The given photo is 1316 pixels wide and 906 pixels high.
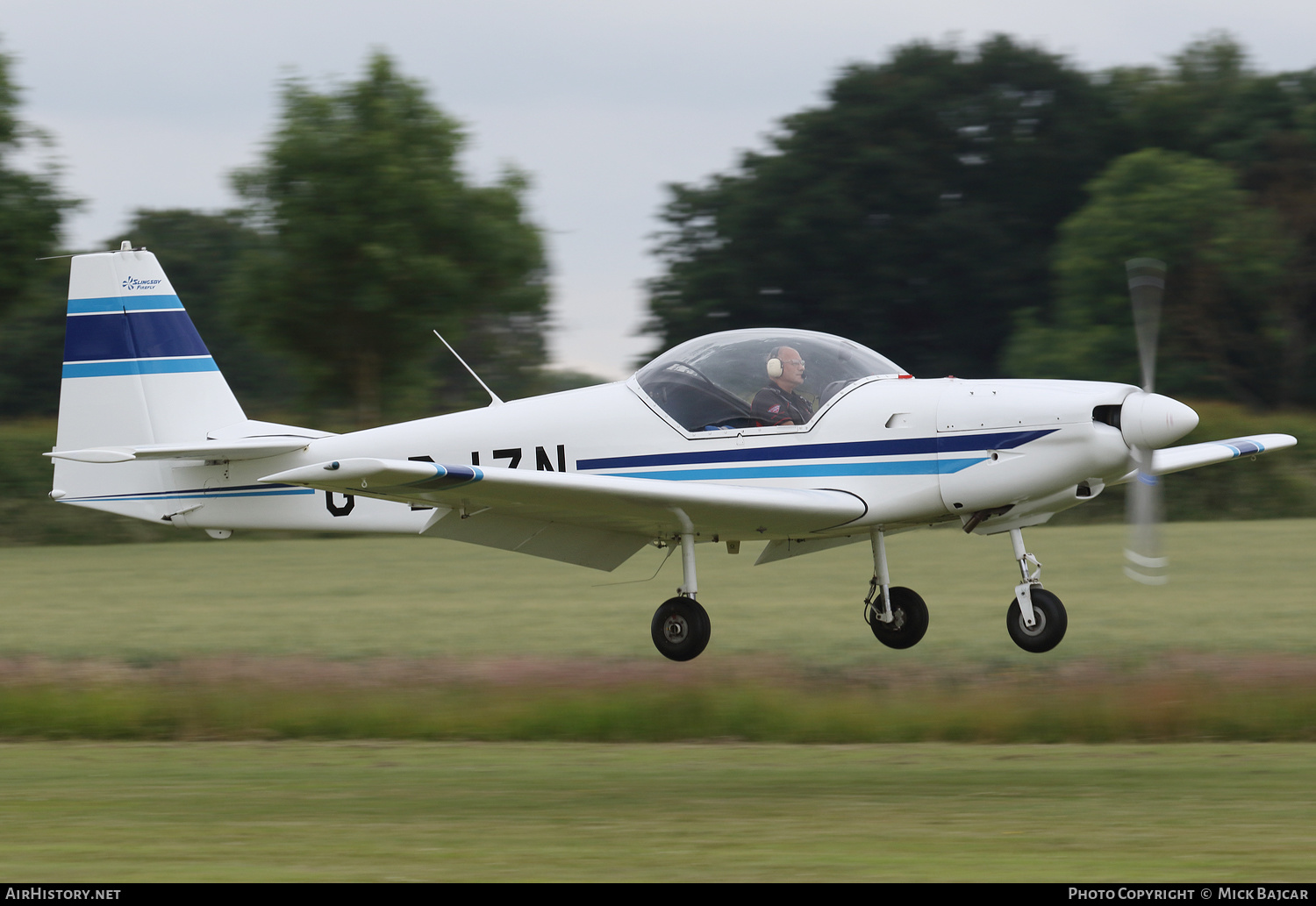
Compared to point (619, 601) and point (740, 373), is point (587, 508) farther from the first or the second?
point (619, 601)

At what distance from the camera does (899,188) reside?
44.3 metres

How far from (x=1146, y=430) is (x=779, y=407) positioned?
2.35m

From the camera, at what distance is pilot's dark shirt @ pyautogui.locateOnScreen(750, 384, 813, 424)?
998 centimetres

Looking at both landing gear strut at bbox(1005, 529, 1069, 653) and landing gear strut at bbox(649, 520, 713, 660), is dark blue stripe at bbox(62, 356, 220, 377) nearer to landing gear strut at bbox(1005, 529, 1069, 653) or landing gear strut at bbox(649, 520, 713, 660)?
landing gear strut at bbox(649, 520, 713, 660)

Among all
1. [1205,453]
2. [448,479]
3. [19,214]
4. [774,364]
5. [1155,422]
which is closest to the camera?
[448,479]

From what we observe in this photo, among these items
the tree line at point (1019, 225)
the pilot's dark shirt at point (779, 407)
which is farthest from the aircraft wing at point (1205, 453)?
the tree line at point (1019, 225)

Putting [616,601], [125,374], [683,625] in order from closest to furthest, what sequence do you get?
[683,625] → [125,374] → [616,601]

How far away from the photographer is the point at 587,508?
9758mm

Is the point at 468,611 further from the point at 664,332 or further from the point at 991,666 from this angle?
the point at 664,332

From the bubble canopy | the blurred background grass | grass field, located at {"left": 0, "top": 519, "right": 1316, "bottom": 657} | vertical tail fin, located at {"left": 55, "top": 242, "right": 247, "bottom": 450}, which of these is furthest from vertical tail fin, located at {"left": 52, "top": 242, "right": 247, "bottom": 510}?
the bubble canopy

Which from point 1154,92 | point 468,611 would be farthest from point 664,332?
point 468,611

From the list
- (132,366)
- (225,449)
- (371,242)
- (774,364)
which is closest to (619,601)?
(132,366)

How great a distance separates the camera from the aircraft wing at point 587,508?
8.84 m

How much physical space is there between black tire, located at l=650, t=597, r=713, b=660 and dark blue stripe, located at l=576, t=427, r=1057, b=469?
0.98 m
